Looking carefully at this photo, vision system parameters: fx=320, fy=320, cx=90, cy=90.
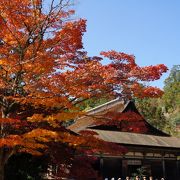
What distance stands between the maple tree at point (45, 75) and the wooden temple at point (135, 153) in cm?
1027

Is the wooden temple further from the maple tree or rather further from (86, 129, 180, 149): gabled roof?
the maple tree

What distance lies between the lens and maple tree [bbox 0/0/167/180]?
9.96m

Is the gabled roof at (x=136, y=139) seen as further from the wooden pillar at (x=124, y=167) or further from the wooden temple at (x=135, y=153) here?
the wooden pillar at (x=124, y=167)

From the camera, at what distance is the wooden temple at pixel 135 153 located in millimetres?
22139

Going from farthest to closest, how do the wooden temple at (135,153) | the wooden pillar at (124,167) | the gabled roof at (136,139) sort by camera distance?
the wooden pillar at (124,167)
the wooden temple at (135,153)
the gabled roof at (136,139)

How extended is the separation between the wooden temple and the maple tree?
10269 mm

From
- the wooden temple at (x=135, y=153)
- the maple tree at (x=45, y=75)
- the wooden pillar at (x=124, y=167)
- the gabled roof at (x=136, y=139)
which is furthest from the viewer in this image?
the wooden pillar at (x=124, y=167)

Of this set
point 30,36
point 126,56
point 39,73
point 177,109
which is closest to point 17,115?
point 39,73

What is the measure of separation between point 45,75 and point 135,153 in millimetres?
15004

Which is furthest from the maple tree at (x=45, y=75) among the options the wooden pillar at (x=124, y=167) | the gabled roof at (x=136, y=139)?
the wooden pillar at (x=124, y=167)

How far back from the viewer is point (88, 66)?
416 inches

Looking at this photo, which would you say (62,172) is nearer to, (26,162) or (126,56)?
(26,162)

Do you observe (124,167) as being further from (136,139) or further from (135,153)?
(136,139)

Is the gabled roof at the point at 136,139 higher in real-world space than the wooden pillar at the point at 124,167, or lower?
higher
